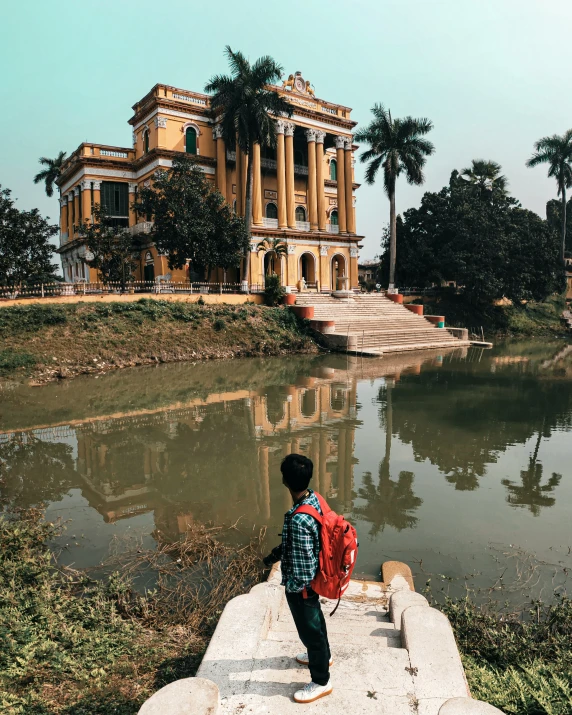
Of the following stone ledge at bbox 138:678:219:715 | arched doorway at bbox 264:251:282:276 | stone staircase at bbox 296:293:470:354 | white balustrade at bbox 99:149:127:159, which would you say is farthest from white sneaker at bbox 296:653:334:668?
white balustrade at bbox 99:149:127:159

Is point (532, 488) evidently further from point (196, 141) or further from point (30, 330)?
point (196, 141)

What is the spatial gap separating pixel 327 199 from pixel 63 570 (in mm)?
37902

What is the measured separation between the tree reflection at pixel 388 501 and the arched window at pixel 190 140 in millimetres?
29594

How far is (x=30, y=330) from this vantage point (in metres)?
19.1

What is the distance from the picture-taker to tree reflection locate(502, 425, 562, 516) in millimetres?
6605

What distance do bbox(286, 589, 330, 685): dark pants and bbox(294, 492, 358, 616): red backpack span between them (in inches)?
5.3

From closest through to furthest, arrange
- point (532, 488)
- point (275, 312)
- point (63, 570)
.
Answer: point (63, 570) < point (532, 488) < point (275, 312)

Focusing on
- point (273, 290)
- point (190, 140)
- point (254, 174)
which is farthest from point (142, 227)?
point (273, 290)

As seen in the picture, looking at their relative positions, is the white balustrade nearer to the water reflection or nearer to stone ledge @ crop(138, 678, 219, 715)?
the water reflection

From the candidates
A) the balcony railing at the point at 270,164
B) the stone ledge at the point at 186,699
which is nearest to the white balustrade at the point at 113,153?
the balcony railing at the point at 270,164

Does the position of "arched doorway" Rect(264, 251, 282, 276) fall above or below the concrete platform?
above

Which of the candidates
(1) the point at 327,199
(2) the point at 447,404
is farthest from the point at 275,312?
(1) the point at 327,199

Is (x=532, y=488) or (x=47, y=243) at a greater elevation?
(x=47, y=243)

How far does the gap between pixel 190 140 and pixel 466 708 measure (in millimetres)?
34617
